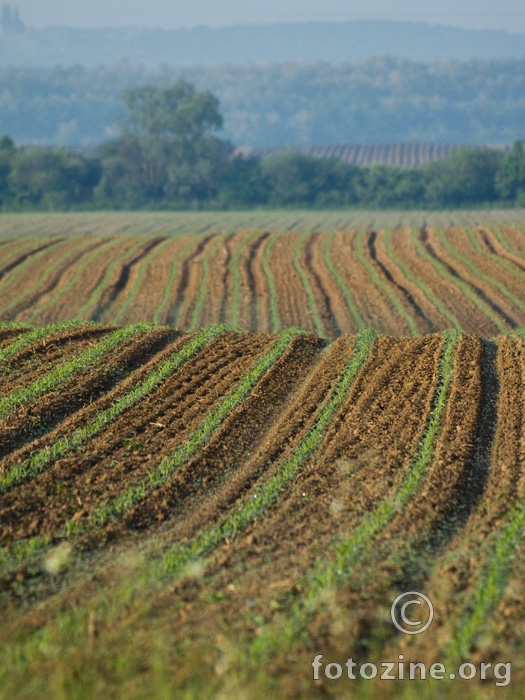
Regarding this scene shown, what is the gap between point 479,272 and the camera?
32.0 metres

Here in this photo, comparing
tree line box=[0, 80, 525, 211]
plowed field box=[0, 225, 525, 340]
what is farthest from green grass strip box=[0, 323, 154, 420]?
tree line box=[0, 80, 525, 211]

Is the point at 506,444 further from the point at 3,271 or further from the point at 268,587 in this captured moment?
the point at 3,271

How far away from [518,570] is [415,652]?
177 cm

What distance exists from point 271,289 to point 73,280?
8.32m

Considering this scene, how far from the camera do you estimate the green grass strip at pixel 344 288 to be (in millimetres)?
25734

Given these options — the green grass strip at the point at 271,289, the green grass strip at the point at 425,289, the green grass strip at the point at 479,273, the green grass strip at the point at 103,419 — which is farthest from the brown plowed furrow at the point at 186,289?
the green grass strip at the point at 479,273

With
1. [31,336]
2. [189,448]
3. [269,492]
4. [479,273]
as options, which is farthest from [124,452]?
[479,273]

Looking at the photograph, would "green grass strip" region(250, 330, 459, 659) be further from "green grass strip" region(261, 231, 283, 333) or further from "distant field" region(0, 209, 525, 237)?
"distant field" region(0, 209, 525, 237)

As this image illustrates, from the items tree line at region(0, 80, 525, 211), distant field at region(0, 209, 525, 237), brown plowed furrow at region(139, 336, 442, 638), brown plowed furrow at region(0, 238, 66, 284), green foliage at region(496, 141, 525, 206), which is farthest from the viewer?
tree line at region(0, 80, 525, 211)

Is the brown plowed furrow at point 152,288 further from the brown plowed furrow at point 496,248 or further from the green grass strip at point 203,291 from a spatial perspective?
the brown plowed furrow at point 496,248

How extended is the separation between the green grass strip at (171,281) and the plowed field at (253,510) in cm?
848

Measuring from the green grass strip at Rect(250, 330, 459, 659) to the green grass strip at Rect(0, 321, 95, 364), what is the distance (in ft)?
26.8

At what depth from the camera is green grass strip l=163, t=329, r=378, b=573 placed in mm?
8777

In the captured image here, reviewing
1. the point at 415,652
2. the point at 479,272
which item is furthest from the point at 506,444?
the point at 479,272
